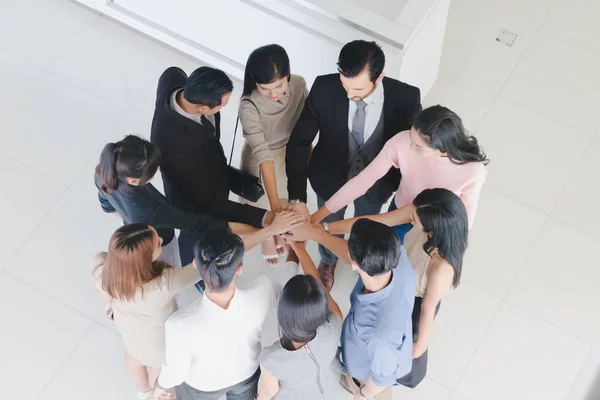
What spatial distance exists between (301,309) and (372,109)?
2.94 feet

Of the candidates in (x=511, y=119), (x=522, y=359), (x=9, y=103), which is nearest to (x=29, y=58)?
(x=9, y=103)

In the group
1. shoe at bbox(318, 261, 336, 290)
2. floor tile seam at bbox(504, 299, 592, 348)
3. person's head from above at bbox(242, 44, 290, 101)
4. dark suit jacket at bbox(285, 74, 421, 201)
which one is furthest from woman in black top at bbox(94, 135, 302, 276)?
floor tile seam at bbox(504, 299, 592, 348)

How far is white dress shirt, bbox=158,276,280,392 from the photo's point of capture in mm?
2117

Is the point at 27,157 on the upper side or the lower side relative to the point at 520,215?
lower

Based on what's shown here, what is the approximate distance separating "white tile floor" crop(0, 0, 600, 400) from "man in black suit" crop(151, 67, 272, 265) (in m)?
0.81

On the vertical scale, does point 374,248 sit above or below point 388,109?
below

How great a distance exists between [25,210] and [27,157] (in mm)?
320

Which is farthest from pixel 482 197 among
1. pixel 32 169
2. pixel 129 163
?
pixel 32 169

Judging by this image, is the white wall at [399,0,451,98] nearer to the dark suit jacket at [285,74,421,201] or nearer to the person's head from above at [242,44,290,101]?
the dark suit jacket at [285,74,421,201]

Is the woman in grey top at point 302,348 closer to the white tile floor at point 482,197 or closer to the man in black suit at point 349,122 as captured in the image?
the man in black suit at point 349,122

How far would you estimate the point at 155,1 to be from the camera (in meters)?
3.82

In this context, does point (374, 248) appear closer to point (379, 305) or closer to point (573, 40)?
point (379, 305)

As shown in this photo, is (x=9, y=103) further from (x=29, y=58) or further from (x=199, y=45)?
(x=199, y=45)

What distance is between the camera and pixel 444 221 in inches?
87.0
